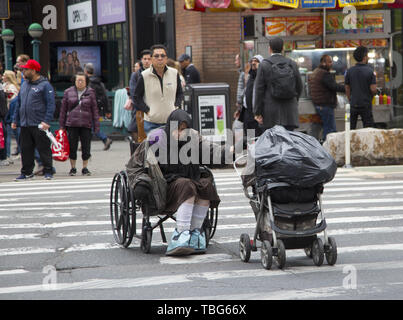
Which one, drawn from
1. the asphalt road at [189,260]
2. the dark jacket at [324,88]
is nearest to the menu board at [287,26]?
the dark jacket at [324,88]

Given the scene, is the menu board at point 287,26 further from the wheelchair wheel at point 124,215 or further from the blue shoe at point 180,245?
the blue shoe at point 180,245

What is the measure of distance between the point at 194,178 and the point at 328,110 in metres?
9.06

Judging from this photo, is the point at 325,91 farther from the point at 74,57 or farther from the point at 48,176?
the point at 74,57

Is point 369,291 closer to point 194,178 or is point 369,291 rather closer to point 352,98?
point 194,178

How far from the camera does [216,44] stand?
2194cm

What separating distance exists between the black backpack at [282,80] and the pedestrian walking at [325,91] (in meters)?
5.01

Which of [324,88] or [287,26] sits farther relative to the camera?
[287,26]

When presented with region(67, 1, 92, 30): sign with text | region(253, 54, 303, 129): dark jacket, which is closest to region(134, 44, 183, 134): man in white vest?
region(253, 54, 303, 129): dark jacket

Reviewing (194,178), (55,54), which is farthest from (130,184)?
(55,54)

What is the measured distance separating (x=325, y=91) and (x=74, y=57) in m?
9.08

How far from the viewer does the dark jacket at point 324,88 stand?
55.3 feet

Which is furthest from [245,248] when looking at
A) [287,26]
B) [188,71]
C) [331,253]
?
[287,26]

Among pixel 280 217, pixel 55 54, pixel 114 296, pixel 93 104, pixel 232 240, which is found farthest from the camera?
pixel 55 54

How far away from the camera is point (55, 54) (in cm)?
2381
